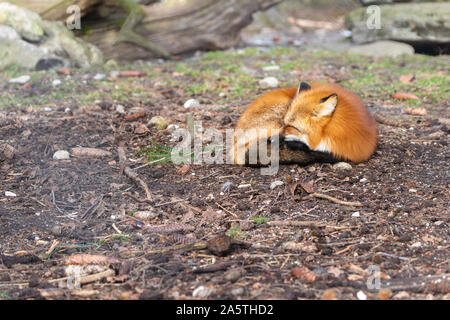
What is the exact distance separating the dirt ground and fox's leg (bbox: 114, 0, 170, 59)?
355 centimetres

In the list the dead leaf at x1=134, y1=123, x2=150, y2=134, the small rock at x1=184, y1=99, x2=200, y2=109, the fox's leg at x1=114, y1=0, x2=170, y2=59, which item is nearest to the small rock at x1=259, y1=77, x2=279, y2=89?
the small rock at x1=184, y1=99, x2=200, y2=109

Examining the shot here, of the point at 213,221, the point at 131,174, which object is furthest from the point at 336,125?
the point at 131,174

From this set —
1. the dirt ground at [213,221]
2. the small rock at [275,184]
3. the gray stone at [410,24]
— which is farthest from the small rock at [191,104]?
the gray stone at [410,24]

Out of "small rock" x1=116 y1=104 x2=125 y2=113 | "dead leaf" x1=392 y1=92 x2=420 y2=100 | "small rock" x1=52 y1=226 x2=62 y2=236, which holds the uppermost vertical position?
"dead leaf" x1=392 y1=92 x2=420 y2=100

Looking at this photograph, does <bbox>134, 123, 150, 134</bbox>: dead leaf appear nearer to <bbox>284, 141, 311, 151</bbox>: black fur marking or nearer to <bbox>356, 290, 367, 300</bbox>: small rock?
<bbox>284, 141, 311, 151</bbox>: black fur marking

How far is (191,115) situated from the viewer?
600 cm

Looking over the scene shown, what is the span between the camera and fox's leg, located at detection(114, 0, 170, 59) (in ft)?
29.5

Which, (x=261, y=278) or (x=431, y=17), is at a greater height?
(x=431, y=17)

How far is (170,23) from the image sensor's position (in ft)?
31.6

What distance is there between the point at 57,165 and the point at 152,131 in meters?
1.23

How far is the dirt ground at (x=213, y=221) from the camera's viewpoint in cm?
297

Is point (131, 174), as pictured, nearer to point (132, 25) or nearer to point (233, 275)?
point (233, 275)
